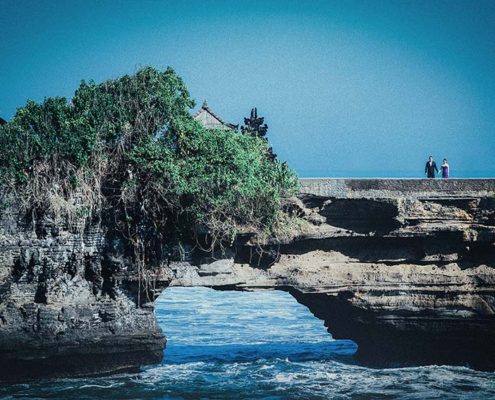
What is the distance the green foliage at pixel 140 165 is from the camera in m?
12.4

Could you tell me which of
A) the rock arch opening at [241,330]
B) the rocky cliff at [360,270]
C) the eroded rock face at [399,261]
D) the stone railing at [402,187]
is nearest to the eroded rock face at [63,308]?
the rocky cliff at [360,270]

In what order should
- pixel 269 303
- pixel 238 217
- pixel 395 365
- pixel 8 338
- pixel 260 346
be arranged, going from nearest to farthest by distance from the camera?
pixel 8 338 → pixel 238 217 → pixel 395 365 → pixel 260 346 → pixel 269 303

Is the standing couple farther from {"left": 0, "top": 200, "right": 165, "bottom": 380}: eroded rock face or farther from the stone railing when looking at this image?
{"left": 0, "top": 200, "right": 165, "bottom": 380}: eroded rock face

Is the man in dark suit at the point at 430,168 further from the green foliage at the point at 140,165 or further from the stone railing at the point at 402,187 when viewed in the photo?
the green foliage at the point at 140,165

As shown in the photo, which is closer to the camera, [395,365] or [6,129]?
[6,129]

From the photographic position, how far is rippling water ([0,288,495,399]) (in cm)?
1181

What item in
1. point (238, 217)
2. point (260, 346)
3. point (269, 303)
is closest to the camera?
point (238, 217)

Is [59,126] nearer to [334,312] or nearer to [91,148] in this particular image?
[91,148]

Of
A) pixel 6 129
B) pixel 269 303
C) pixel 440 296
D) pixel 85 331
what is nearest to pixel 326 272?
pixel 440 296

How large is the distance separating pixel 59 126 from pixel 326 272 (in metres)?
7.23

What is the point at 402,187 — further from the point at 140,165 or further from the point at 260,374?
the point at 140,165

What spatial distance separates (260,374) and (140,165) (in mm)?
5799

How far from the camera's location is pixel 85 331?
1259 cm

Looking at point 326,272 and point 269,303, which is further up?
point 326,272
